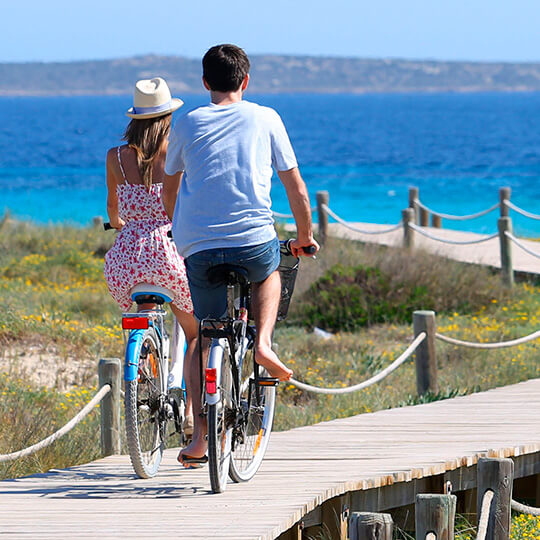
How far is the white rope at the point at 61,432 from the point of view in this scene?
5594 mm

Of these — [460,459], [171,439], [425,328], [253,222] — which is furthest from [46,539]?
[425,328]

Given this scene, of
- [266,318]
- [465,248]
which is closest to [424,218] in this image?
[465,248]

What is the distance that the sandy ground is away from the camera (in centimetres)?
1018

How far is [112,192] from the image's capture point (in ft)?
19.0

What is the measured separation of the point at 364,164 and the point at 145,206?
64.9 m

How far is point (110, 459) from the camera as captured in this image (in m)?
6.37

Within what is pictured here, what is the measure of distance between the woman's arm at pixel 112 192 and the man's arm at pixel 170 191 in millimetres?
419

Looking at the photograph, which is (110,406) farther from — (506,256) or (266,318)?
(506,256)

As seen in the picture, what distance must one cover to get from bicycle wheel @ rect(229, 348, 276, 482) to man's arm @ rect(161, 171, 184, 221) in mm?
783

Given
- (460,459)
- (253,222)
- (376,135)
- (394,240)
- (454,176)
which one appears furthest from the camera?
(376,135)

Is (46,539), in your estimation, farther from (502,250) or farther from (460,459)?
(502,250)

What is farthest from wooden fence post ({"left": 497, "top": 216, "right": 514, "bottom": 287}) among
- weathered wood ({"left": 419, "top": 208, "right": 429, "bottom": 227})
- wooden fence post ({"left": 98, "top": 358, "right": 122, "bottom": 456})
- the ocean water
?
the ocean water

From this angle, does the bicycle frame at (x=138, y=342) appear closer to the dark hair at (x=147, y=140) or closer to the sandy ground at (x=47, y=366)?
the dark hair at (x=147, y=140)

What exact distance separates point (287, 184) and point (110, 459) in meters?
2.06
